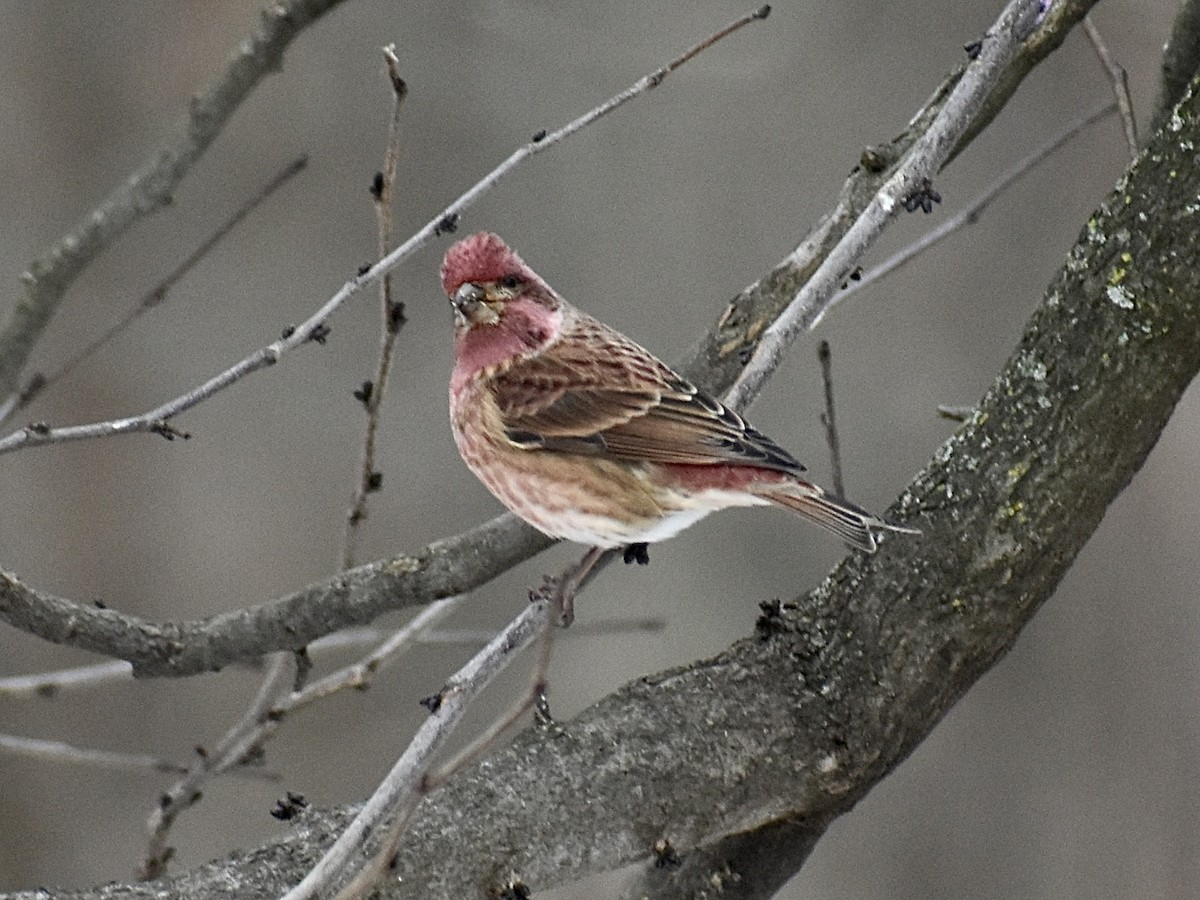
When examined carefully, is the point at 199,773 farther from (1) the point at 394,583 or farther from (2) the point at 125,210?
(2) the point at 125,210

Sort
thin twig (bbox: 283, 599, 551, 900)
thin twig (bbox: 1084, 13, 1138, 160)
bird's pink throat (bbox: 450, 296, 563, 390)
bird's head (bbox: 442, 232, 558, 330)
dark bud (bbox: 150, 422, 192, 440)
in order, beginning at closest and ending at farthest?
thin twig (bbox: 283, 599, 551, 900), dark bud (bbox: 150, 422, 192, 440), thin twig (bbox: 1084, 13, 1138, 160), bird's head (bbox: 442, 232, 558, 330), bird's pink throat (bbox: 450, 296, 563, 390)

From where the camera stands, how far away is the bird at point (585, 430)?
148 inches

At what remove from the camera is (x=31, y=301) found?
408cm

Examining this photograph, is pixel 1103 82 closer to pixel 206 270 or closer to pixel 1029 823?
pixel 1029 823

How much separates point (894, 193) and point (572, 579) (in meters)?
1.00

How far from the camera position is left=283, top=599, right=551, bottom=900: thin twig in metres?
2.24

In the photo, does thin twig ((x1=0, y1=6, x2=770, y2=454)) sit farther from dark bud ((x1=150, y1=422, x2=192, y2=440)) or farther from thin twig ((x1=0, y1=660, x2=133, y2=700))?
thin twig ((x1=0, y1=660, x2=133, y2=700))

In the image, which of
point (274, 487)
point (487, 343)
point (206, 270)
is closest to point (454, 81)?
point (206, 270)

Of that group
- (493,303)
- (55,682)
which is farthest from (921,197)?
(55,682)

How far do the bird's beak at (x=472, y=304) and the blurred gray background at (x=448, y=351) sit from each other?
342 centimetres

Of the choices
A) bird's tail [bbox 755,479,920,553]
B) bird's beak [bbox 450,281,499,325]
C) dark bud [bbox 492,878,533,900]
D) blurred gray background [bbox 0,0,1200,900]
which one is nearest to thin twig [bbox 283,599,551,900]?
dark bud [bbox 492,878,533,900]

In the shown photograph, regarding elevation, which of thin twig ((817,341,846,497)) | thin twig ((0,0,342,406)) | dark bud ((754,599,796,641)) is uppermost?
thin twig ((0,0,342,406))

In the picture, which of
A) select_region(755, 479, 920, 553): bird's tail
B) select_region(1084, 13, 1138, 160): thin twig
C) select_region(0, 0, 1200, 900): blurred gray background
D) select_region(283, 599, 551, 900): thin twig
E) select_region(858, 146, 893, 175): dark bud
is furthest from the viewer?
select_region(0, 0, 1200, 900): blurred gray background

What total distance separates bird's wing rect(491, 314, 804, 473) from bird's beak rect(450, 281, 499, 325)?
6.2 inches
